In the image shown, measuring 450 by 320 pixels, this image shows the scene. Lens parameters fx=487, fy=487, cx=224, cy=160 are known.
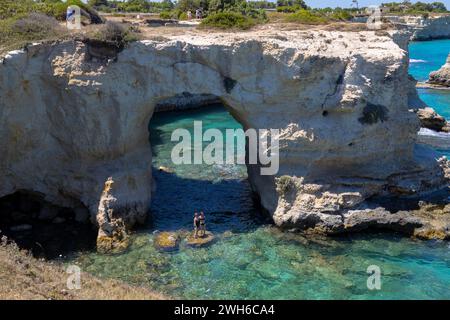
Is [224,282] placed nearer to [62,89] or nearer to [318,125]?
[318,125]

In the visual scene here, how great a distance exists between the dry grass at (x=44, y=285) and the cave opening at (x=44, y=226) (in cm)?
291

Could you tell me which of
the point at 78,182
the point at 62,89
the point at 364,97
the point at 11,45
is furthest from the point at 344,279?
the point at 11,45

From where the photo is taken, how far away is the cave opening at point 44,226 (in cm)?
1781

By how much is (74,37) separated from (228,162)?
11.5m

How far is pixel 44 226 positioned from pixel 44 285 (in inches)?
280

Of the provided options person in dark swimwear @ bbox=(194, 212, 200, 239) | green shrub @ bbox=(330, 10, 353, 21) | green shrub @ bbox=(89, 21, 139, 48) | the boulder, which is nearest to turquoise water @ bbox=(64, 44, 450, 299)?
person in dark swimwear @ bbox=(194, 212, 200, 239)

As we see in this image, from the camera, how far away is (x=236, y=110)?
2017 centimetres

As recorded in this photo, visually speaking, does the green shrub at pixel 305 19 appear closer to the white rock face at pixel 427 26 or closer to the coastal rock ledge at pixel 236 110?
the coastal rock ledge at pixel 236 110

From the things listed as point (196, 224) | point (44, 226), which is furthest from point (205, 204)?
point (44, 226)

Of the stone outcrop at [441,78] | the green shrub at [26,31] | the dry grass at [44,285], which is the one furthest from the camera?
the stone outcrop at [441,78]

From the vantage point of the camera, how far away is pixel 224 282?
15.8 meters

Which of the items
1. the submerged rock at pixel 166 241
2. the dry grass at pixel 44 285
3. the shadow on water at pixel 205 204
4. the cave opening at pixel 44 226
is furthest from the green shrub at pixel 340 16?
the dry grass at pixel 44 285

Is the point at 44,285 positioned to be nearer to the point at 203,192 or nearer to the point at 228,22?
the point at 203,192

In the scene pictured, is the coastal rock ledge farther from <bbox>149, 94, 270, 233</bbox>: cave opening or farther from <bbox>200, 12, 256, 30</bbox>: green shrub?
<bbox>200, 12, 256, 30</bbox>: green shrub
